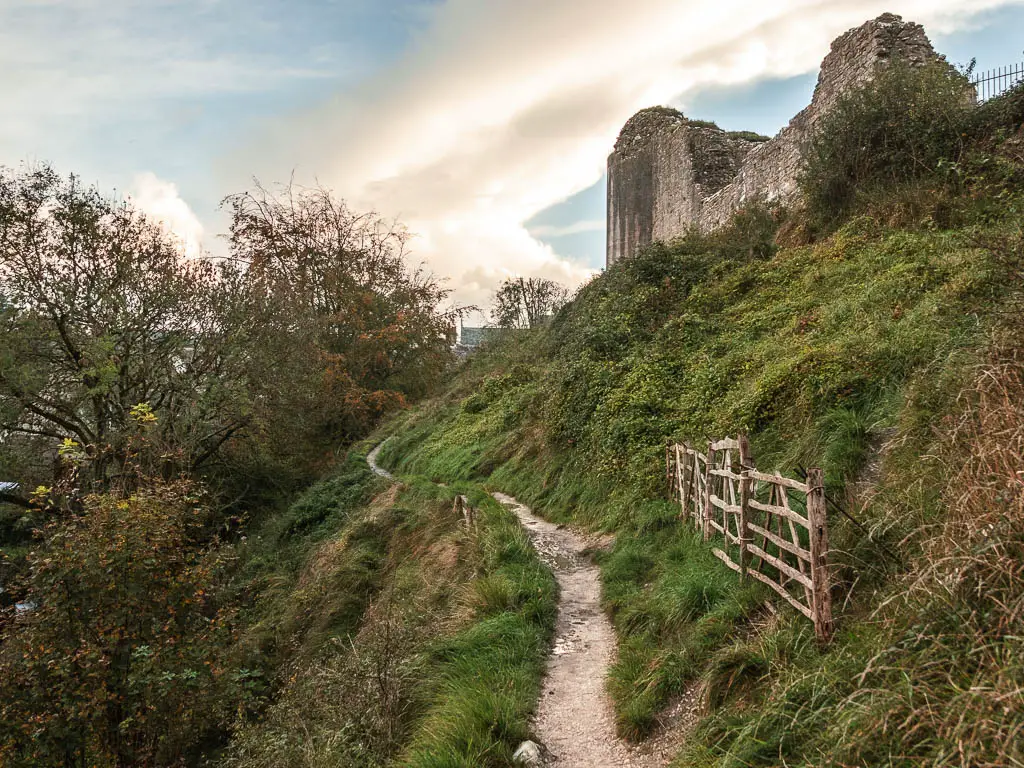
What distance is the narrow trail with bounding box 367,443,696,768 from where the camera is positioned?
4469 mm

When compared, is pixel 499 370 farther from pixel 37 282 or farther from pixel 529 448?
pixel 37 282

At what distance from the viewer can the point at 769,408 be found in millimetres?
8477

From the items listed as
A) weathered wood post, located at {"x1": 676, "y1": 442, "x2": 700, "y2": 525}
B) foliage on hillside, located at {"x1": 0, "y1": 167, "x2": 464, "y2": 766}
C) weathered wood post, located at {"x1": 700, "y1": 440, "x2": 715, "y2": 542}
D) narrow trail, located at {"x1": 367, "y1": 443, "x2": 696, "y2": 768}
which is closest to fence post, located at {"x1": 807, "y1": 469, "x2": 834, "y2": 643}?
narrow trail, located at {"x1": 367, "y1": 443, "x2": 696, "y2": 768}

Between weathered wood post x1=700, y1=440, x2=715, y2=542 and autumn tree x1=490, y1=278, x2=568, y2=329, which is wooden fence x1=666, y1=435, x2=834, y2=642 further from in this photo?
autumn tree x1=490, y1=278, x2=568, y2=329

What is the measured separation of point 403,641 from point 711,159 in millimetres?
21735

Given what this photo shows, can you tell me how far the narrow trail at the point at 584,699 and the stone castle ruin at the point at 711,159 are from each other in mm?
13212

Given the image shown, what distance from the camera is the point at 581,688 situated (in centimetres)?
551

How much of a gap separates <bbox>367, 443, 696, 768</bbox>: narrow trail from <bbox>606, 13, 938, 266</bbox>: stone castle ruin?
43.3ft

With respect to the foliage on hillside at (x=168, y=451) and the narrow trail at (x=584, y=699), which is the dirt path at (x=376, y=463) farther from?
the narrow trail at (x=584, y=699)

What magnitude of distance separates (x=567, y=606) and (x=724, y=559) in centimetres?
201

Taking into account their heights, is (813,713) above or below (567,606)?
above

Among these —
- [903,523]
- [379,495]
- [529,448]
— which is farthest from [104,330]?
[903,523]

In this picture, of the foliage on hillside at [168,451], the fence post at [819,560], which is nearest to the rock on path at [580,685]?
the fence post at [819,560]

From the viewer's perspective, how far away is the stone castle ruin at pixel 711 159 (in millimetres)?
14898
